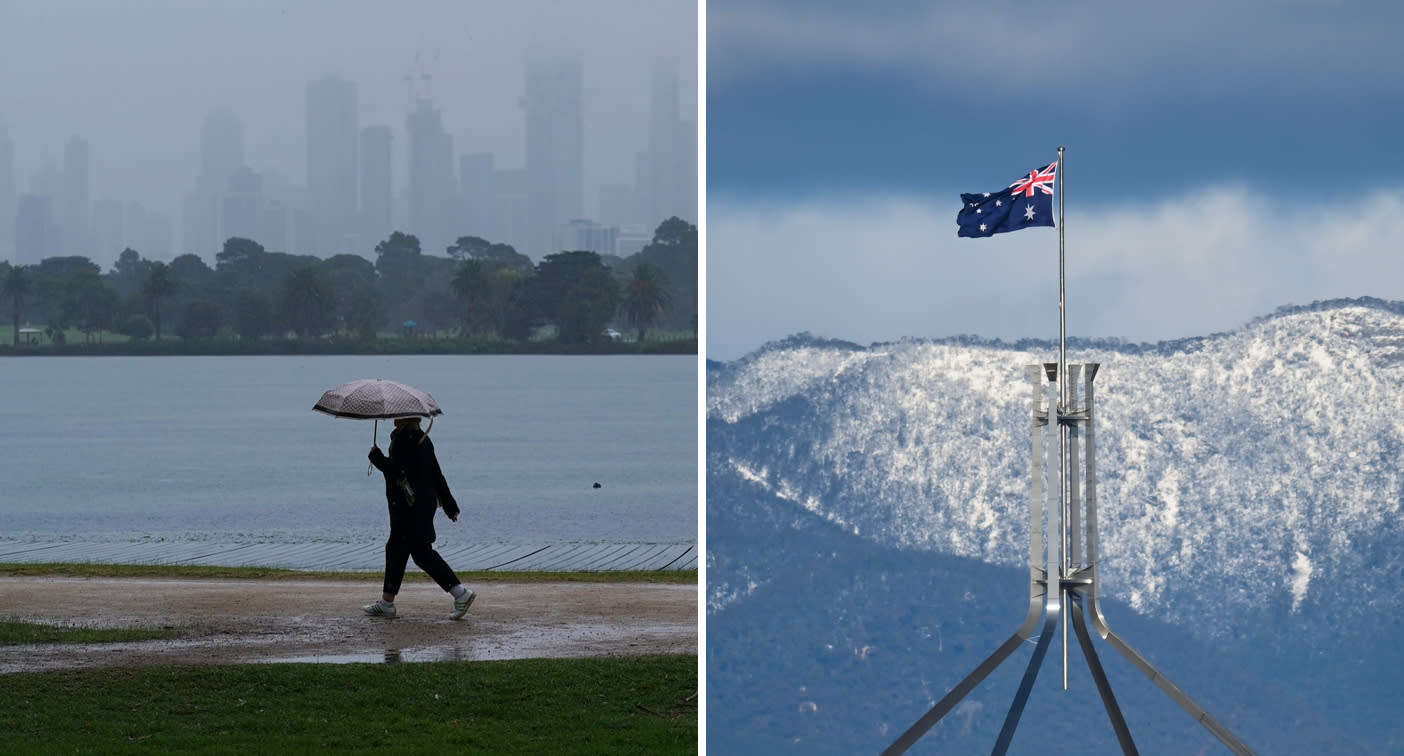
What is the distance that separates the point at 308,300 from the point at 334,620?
76621 mm

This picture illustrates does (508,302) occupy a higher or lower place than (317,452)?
higher

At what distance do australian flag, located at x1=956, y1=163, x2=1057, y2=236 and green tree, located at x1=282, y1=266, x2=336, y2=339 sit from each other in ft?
250

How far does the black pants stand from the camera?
31.1 ft

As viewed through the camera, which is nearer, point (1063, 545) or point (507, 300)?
point (1063, 545)

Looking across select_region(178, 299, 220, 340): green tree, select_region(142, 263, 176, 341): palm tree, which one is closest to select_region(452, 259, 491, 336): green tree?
select_region(178, 299, 220, 340): green tree

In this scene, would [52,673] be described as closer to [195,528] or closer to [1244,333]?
[195,528]

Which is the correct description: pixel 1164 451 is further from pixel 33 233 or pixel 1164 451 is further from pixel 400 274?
pixel 33 233

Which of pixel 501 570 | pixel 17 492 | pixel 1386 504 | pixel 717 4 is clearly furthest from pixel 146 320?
pixel 501 570

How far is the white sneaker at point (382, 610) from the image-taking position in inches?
381

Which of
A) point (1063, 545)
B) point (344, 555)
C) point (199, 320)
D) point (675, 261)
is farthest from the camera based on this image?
point (199, 320)

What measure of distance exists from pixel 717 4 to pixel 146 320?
63.0 m

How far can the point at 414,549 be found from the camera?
9516mm

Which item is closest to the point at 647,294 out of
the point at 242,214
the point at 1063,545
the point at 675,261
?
the point at 675,261

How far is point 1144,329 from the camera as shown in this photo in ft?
117
